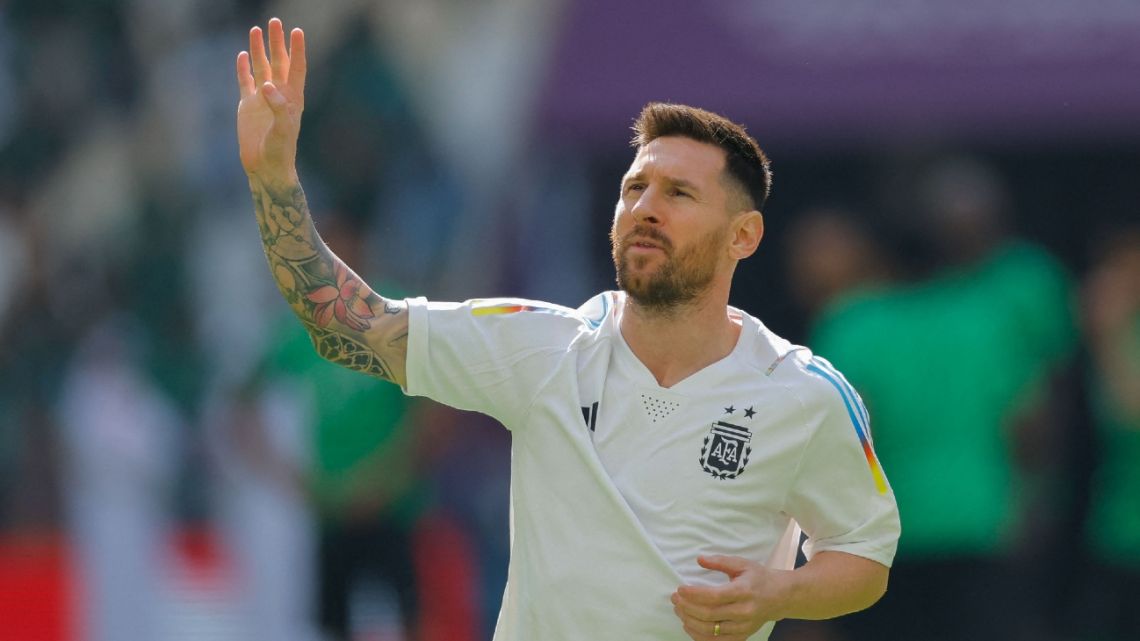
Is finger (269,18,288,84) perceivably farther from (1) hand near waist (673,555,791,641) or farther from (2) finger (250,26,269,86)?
(1) hand near waist (673,555,791,641)

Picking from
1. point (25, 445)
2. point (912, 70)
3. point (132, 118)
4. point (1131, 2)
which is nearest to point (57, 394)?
point (25, 445)

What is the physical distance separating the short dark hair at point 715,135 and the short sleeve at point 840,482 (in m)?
0.48

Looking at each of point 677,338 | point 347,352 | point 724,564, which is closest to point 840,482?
point 724,564

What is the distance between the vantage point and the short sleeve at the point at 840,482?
14.1ft

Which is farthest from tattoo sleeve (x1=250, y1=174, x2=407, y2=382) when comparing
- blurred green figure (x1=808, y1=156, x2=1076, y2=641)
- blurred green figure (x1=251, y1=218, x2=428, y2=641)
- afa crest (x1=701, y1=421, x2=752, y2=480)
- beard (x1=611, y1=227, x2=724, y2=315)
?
blurred green figure (x1=808, y1=156, x2=1076, y2=641)

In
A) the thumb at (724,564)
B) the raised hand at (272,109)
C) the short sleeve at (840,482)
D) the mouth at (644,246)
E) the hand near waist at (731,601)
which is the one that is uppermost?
the raised hand at (272,109)

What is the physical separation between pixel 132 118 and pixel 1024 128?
5852 mm

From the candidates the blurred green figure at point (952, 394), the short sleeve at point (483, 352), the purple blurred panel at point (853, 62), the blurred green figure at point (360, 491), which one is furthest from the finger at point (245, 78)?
the purple blurred panel at point (853, 62)

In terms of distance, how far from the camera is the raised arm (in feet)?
13.6

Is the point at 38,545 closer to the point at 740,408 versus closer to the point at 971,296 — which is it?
the point at 971,296

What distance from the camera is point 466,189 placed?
1136 centimetres

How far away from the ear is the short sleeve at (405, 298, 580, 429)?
A: 1.49ft

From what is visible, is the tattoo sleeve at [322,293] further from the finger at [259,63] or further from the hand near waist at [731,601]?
the hand near waist at [731,601]

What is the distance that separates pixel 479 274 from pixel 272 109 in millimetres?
6361
